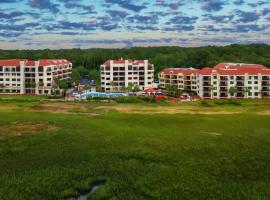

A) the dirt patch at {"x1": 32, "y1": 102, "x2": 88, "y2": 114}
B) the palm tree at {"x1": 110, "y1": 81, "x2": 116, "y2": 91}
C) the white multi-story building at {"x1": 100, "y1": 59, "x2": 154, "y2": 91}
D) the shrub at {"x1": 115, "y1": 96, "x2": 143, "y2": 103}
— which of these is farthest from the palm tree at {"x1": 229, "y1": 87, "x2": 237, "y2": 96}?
the dirt patch at {"x1": 32, "y1": 102, "x2": 88, "y2": 114}

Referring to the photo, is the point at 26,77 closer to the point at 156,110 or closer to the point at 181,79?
the point at 181,79

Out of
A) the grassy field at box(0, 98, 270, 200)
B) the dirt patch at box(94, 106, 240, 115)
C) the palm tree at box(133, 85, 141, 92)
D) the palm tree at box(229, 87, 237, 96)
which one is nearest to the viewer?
the grassy field at box(0, 98, 270, 200)

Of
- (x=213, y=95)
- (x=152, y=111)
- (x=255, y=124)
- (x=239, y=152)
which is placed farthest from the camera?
(x=213, y=95)

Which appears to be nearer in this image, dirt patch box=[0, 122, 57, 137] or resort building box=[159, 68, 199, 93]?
dirt patch box=[0, 122, 57, 137]

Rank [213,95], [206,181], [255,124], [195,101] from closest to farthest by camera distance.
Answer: [206,181], [255,124], [195,101], [213,95]

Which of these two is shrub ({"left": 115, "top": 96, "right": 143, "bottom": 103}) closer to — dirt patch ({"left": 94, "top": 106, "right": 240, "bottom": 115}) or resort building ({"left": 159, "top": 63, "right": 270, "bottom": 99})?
dirt patch ({"left": 94, "top": 106, "right": 240, "bottom": 115})

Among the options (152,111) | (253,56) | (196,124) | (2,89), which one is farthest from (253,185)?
(253,56)

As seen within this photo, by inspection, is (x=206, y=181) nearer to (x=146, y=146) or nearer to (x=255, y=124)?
(x=146, y=146)
